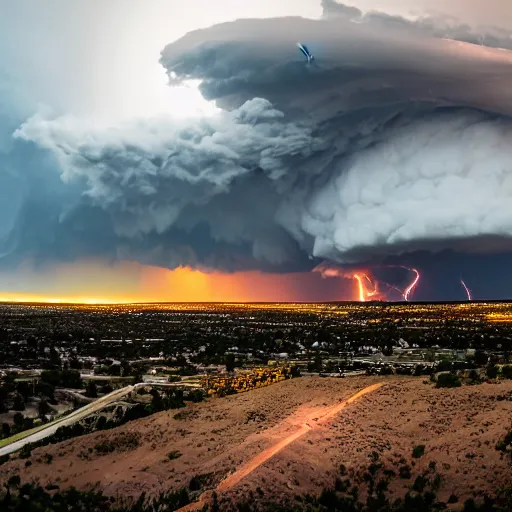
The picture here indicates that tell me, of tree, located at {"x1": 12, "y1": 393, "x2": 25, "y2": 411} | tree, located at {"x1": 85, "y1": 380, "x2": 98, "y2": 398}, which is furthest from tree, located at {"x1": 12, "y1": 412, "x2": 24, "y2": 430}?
tree, located at {"x1": 85, "y1": 380, "x2": 98, "y2": 398}

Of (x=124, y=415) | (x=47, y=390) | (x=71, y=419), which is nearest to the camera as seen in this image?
(x=124, y=415)

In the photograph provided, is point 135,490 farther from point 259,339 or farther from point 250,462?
point 259,339

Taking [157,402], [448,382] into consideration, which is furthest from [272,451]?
[157,402]

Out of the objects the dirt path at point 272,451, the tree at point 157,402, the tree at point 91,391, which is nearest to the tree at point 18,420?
the tree at point 91,391

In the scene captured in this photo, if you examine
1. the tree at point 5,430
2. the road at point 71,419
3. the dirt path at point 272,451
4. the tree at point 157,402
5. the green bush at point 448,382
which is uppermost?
the green bush at point 448,382

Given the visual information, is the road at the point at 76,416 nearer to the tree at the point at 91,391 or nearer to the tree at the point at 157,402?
the tree at the point at 91,391

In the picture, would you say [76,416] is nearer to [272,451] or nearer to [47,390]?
[47,390]
